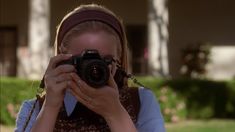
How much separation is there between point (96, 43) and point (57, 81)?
0.14 m

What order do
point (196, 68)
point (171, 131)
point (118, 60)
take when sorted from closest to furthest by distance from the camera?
point (118, 60)
point (171, 131)
point (196, 68)

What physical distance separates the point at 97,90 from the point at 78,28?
0.19 m

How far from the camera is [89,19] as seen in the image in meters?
1.78

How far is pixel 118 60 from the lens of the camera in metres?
1.80

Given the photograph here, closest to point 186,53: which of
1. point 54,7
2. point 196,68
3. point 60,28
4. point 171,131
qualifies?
point 196,68

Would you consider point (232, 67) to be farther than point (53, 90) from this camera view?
Yes

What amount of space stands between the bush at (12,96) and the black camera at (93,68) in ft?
30.4

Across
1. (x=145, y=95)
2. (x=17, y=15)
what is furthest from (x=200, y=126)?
(x=145, y=95)

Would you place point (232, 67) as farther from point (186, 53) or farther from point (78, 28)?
point (78, 28)

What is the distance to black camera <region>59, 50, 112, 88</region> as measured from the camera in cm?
167

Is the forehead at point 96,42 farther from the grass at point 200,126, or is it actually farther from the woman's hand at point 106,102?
the grass at point 200,126

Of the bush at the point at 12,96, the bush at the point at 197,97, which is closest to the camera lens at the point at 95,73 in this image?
the bush at the point at 12,96

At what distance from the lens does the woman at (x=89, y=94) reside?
1712 mm

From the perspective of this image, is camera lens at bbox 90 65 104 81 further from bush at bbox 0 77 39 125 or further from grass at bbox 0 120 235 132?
bush at bbox 0 77 39 125
